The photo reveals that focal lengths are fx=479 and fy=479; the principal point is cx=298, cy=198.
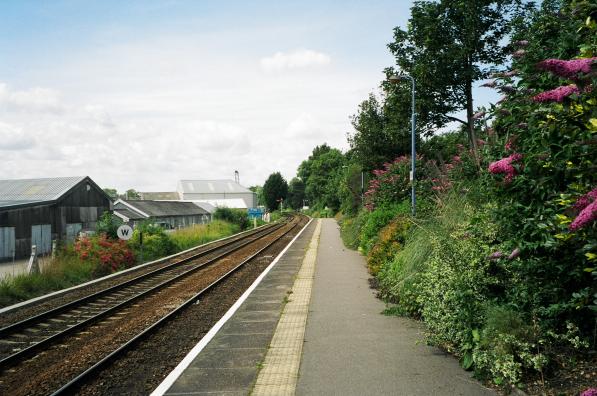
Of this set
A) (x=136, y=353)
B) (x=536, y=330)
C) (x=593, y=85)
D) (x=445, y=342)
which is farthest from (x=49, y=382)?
(x=593, y=85)

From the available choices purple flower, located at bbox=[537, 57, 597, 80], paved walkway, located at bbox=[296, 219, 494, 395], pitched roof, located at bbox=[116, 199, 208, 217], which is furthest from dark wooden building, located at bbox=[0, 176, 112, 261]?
purple flower, located at bbox=[537, 57, 597, 80]

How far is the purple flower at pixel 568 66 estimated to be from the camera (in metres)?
3.66

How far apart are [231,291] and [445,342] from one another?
8299 mm

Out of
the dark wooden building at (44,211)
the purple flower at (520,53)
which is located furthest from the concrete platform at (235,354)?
the dark wooden building at (44,211)

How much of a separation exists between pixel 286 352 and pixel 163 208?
167 ft

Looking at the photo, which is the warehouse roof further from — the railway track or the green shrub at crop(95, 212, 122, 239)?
the railway track

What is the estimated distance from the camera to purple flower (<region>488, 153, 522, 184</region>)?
494 centimetres

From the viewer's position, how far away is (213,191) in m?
115

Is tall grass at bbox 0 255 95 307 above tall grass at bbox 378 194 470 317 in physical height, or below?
below

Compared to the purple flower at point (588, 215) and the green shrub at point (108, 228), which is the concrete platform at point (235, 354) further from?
the green shrub at point (108, 228)

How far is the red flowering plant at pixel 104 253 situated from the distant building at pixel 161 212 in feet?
75.9

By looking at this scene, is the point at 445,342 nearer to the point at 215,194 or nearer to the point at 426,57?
the point at 426,57

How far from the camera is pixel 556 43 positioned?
595 centimetres

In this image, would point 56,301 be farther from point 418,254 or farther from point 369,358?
point 369,358
